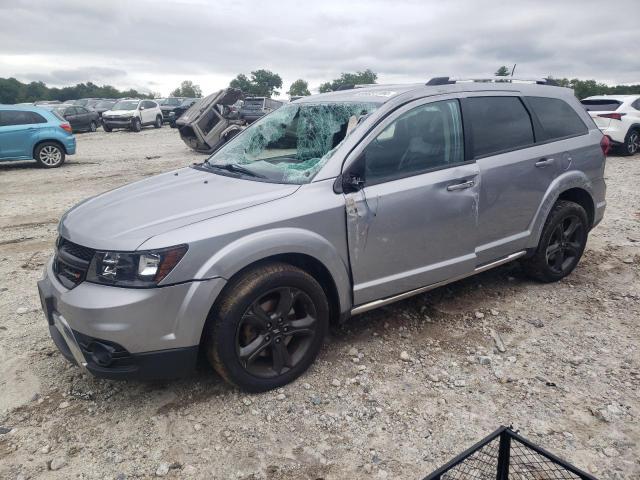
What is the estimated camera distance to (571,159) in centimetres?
422

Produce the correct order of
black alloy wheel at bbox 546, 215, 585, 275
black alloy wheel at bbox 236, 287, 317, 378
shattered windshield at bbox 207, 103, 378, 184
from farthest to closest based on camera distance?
black alloy wheel at bbox 546, 215, 585, 275
shattered windshield at bbox 207, 103, 378, 184
black alloy wheel at bbox 236, 287, 317, 378

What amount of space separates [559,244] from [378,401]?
97.9 inches

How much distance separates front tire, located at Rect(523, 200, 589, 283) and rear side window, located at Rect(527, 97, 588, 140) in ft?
1.95

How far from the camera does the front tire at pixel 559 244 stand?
4.23 meters

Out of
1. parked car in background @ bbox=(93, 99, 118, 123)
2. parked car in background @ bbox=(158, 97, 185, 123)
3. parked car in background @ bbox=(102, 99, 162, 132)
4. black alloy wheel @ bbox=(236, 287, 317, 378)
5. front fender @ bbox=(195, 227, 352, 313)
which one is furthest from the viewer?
parked car in background @ bbox=(158, 97, 185, 123)

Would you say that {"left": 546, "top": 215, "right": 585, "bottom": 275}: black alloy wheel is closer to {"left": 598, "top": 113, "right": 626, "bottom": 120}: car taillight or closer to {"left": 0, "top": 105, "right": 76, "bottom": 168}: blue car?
{"left": 598, "top": 113, "right": 626, "bottom": 120}: car taillight

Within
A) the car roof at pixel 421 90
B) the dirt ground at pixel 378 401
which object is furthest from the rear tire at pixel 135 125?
the car roof at pixel 421 90

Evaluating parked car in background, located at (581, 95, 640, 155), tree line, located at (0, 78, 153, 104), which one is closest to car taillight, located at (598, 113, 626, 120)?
parked car in background, located at (581, 95, 640, 155)

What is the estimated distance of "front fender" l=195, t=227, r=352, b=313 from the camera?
258 cm

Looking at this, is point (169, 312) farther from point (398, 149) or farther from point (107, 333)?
point (398, 149)

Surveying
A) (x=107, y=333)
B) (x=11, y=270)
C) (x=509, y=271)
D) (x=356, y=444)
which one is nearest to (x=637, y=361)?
(x=509, y=271)

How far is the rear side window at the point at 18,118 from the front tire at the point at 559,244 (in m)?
11.8

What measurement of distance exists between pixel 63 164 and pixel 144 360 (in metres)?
12.0

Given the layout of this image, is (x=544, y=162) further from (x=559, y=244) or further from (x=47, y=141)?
(x=47, y=141)
